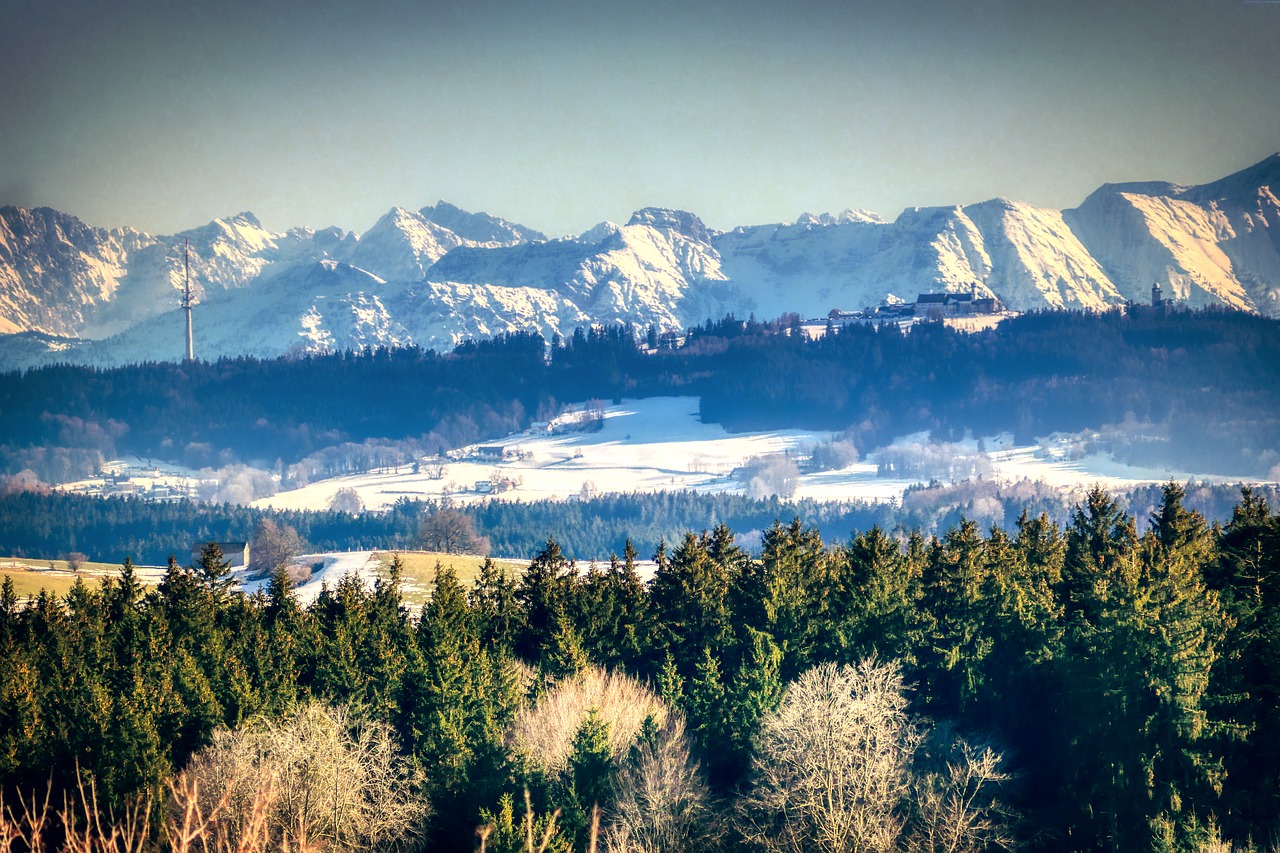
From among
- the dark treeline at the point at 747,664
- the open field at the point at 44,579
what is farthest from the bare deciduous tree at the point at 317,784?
the open field at the point at 44,579

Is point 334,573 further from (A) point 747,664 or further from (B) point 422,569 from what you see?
(A) point 747,664

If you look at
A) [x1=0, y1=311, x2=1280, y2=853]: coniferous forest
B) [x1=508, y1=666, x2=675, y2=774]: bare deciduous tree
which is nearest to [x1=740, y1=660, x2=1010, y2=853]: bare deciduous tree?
[x1=0, y1=311, x2=1280, y2=853]: coniferous forest

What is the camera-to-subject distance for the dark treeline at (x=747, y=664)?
225ft

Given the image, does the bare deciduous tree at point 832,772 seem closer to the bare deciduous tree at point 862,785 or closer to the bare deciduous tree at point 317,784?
the bare deciduous tree at point 862,785

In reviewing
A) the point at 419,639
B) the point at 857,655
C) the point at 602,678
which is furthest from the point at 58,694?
the point at 857,655

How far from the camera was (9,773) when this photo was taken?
250 feet

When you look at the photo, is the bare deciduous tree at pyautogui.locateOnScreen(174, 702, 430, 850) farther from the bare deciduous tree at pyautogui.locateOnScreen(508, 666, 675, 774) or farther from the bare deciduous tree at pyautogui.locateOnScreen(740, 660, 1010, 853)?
the bare deciduous tree at pyautogui.locateOnScreen(740, 660, 1010, 853)

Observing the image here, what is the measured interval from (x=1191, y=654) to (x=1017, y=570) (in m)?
18.6

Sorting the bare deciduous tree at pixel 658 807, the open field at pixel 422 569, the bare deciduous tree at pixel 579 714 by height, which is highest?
the open field at pixel 422 569

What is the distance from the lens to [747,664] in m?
86.2

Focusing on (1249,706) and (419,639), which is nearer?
(1249,706)

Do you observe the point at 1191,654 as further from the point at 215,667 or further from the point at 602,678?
the point at 215,667

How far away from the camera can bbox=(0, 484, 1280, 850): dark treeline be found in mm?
68688

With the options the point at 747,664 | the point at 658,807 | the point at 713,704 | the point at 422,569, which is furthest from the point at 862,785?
the point at 422,569
